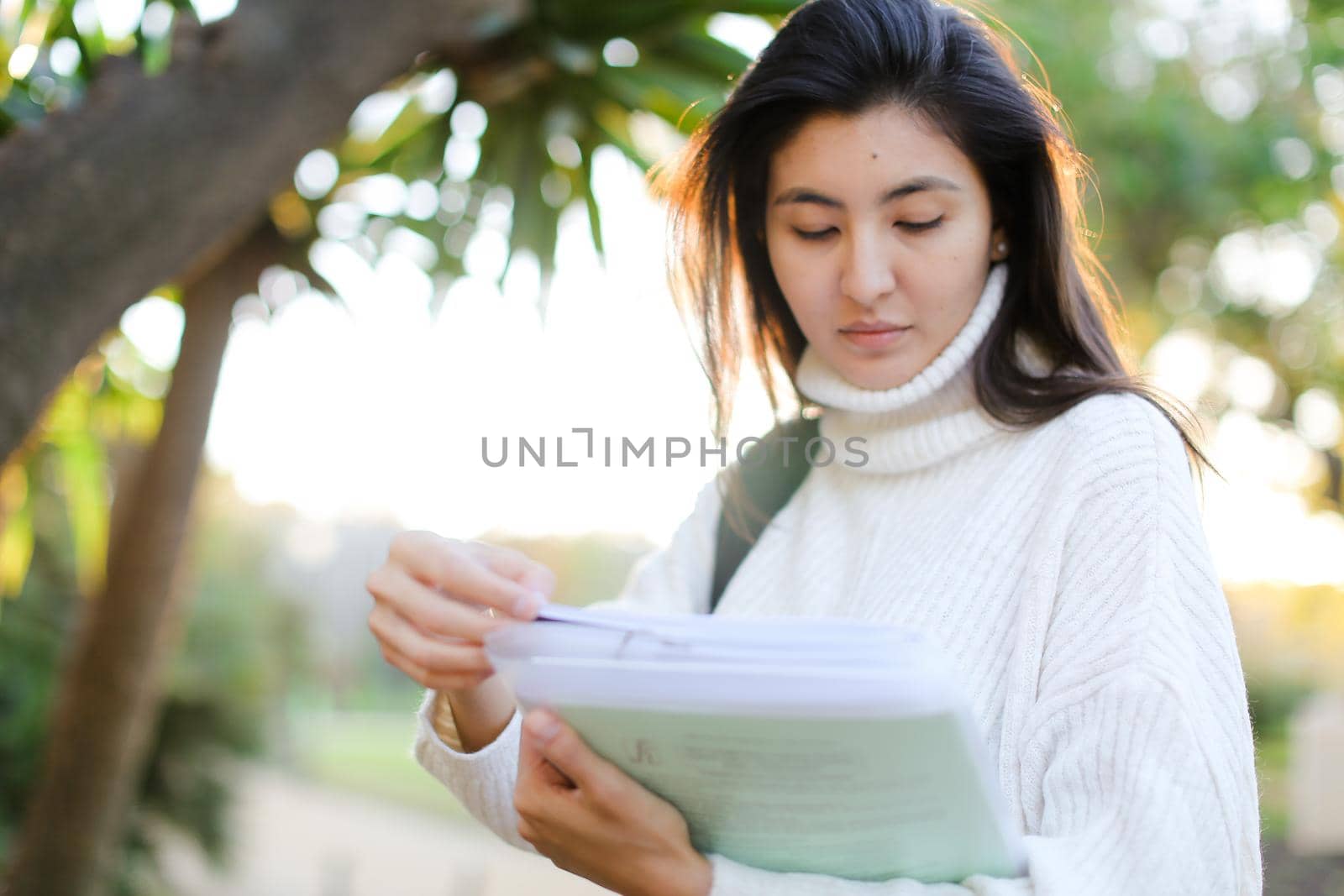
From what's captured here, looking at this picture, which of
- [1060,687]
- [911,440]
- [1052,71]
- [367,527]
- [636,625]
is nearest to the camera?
[636,625]

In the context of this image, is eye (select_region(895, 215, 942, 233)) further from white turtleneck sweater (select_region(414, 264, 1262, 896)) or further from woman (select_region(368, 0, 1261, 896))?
white turtleneck sweater (select_region(414, 264, 1262, 896))

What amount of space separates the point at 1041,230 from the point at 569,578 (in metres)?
7.55

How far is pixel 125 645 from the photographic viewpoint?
2.69 meters

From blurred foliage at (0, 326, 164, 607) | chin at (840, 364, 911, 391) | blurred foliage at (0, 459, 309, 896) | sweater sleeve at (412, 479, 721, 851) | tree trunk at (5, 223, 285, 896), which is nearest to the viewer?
sweater sleeve at (412, 479, 721, 851)

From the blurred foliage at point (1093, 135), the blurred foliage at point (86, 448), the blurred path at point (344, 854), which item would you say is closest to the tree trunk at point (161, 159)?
the blurred foliage at point (1093, 135)

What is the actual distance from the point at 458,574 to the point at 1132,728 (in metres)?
0.45

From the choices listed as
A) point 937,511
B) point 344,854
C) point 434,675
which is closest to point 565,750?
point 434,675

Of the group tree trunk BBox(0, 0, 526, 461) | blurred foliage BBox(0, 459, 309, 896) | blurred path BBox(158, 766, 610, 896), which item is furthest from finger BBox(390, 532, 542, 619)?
blurred foliage BBox(0, 459, 309, 896)

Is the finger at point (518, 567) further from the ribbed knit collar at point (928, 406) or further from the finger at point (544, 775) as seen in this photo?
the ribbed knit collar at point (928, 406)

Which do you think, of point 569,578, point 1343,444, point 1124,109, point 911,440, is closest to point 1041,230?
point 911,440

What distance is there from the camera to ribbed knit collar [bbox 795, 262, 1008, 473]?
3.57 feet

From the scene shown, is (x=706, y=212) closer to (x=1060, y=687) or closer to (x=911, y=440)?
(x=911, y=440)

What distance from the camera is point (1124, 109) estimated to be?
17.2 ft

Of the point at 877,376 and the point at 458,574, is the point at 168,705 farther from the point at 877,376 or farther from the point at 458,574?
the point at 458,574
